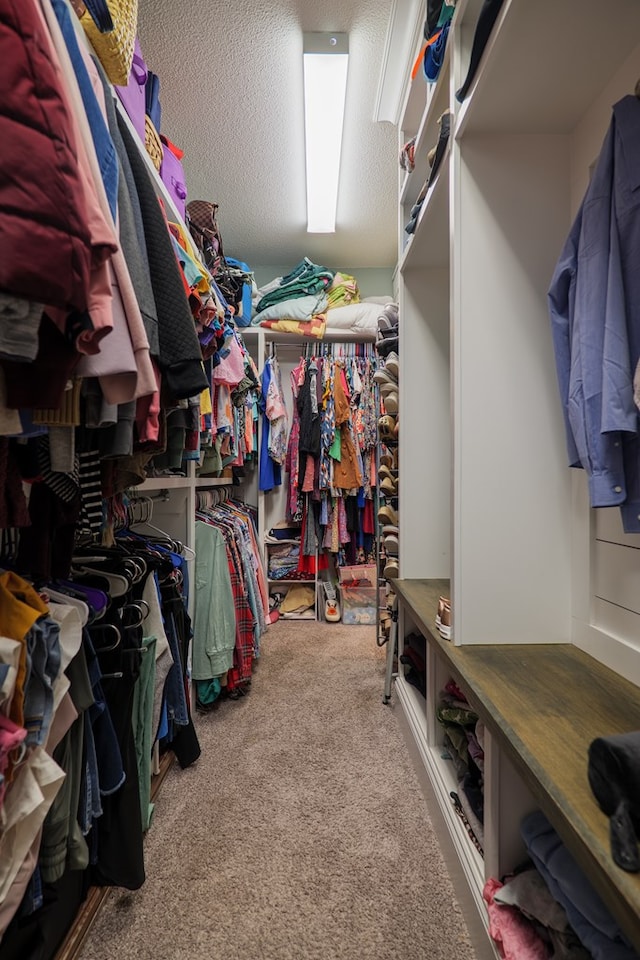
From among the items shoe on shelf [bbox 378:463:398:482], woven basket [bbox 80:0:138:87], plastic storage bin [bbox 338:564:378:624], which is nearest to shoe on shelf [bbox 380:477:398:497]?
shoe on shelf [bbox 378:463:398:482]

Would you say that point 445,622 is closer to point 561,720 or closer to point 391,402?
point 561,720

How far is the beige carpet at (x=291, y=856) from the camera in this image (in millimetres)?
944

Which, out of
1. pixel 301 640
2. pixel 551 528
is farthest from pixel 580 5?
pixel 301 640

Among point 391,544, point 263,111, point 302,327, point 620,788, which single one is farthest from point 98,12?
point 302,327

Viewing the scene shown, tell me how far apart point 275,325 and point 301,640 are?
2.17 meters

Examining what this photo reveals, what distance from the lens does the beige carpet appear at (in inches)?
37.2

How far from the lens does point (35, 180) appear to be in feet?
1.36

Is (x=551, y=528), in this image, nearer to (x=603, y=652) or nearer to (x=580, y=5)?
(x=603, y=652)

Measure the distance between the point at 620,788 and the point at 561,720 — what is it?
242mm

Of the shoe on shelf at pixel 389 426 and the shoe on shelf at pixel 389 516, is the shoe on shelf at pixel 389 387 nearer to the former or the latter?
the shoe on shelf at pixel 389 426

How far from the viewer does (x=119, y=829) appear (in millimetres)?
981

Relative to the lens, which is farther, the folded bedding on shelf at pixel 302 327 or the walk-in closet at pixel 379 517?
the folded bedding on shelf at pixel 302 327

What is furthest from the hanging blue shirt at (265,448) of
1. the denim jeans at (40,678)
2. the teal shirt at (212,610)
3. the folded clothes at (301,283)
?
the denim jeans at (40,678)

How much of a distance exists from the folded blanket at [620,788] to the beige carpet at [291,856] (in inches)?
29.5
